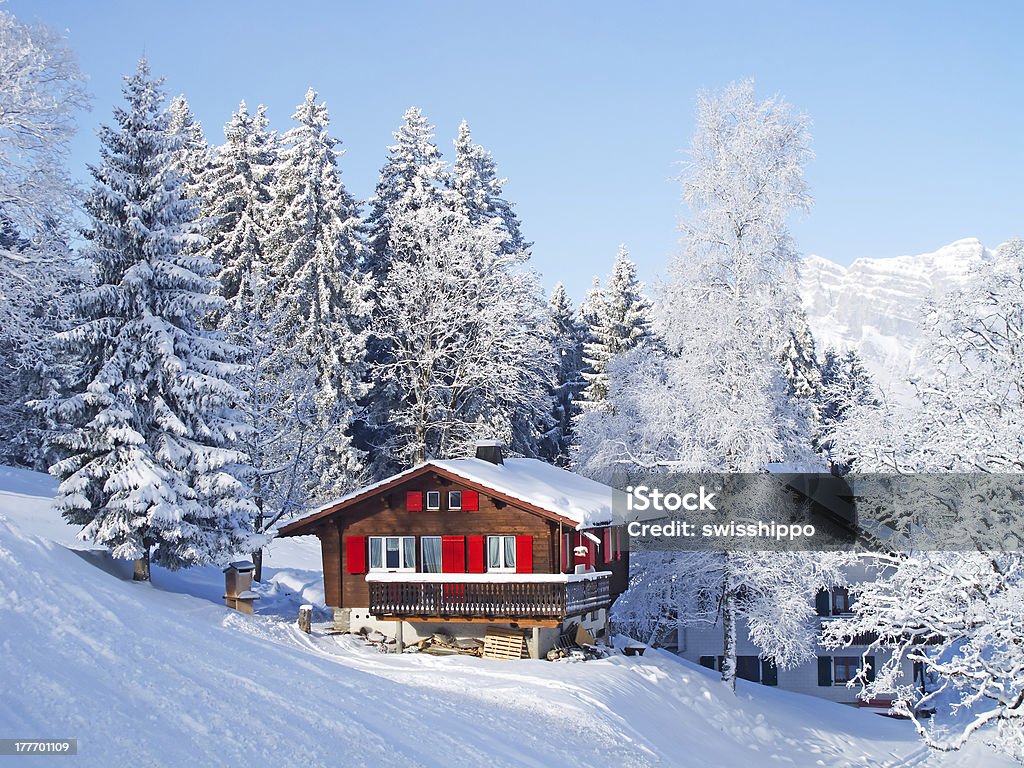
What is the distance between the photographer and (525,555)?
29188mm

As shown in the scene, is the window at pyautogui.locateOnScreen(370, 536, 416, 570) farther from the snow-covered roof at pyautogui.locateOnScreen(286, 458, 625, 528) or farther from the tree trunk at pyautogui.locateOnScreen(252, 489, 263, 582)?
the tree trunk at pyautogui.locateOnScreen(252, 489, 263, 582)

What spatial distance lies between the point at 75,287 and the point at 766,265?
20.4m

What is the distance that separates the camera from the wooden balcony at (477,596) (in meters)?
27.8

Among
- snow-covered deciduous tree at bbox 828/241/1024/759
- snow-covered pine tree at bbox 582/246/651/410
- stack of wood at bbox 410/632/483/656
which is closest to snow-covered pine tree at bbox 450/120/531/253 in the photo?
snow-covered pine tree at bbox 582/246/651/410

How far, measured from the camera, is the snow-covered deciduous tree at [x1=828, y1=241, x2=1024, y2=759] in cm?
1675

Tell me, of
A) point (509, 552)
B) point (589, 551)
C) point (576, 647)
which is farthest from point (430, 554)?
point (576, 647)

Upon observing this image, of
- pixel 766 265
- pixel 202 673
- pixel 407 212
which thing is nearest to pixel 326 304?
pixel 407 212

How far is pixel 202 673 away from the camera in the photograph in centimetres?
1652

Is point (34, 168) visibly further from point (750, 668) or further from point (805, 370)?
point (805, 370)

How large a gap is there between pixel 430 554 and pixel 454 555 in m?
0.86

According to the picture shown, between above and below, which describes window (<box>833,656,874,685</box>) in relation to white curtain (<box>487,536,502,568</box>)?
below

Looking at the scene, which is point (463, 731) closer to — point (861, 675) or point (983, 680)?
point (861, 675)

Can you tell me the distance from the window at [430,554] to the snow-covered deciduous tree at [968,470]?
14162 millimetres

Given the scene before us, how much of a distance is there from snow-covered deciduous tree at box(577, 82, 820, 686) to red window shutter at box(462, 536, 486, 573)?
5981 millimetres
